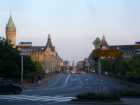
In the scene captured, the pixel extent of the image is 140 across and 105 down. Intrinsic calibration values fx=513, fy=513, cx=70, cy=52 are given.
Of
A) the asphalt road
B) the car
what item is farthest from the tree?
the car

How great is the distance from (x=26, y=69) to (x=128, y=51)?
106 m

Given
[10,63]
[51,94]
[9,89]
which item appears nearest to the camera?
[51,94]

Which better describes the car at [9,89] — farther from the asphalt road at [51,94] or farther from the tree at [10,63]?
the tree at [10,63]

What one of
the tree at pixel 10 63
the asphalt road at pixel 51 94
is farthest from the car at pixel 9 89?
the tree at pixel 10 63

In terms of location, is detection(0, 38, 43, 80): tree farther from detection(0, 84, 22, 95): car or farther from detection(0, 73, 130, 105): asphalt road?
detection(0, 84, 22, 95): car

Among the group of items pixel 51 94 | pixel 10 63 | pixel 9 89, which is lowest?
pixel 51 94

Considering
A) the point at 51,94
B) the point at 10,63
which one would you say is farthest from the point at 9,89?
the point at 10,63

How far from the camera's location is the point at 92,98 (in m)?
28.5

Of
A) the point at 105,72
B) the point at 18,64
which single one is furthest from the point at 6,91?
the point at 105,72

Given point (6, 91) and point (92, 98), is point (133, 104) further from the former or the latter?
point (6, 91)

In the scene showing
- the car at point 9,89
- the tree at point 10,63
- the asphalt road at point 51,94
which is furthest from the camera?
the tree at point 10,63

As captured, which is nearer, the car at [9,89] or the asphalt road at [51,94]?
the asphalt road at [51,94]

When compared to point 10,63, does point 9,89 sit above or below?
below

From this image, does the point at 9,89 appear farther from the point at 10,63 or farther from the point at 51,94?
the point at 10,63
